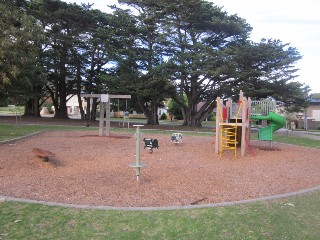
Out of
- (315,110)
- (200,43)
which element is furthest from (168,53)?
(315,110)

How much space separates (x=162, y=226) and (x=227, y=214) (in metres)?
1.08

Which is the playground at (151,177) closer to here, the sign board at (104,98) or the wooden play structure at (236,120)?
the wooden play structure at (236,120)

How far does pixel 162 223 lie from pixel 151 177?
9.98 ft

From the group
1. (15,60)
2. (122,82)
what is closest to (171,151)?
(15,60)

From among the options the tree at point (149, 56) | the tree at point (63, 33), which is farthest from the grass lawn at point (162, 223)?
the tree at point (63, 33)

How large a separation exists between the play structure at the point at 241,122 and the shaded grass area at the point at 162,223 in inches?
247

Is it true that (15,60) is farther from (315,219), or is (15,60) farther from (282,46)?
(282,46)

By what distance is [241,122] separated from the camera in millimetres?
13203

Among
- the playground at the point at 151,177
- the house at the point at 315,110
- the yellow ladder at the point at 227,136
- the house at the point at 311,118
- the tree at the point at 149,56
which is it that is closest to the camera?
the playground at the point at 151,177

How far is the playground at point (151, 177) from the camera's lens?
6.11m

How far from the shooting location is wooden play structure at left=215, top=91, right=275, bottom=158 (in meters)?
11.7

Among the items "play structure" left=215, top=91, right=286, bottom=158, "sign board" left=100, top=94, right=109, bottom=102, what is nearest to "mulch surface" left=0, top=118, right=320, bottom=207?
"play structure" left=215, top=91, right=286, bottom=158

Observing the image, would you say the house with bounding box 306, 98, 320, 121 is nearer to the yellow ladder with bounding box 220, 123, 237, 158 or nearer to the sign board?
the sign board

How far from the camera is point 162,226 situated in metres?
4.66
